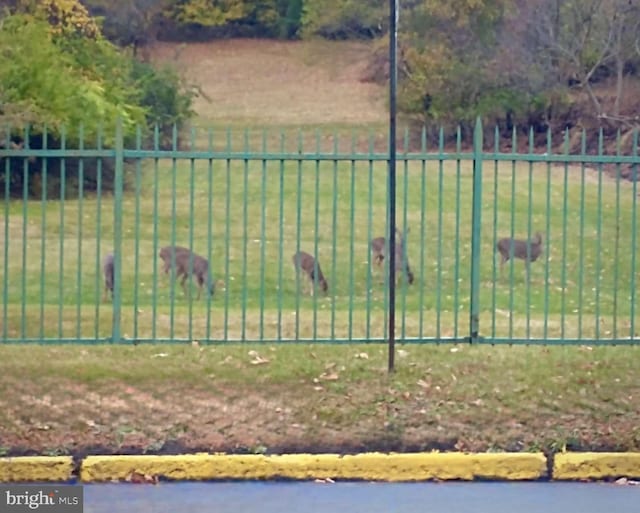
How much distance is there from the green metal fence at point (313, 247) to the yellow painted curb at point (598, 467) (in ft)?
5.70

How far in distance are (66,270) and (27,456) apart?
37.1 ft

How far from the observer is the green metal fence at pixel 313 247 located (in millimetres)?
9766

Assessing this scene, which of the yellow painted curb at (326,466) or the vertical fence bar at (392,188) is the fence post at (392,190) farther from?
the yellow painted curb at (326,466)

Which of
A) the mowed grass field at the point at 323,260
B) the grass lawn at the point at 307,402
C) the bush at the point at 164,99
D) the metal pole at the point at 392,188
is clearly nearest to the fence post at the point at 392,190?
the metal pole at the point at 392,188

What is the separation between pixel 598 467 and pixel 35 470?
366 centimetres

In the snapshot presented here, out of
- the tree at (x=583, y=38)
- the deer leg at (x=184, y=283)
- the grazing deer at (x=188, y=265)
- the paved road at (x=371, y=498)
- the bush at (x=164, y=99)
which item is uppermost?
the tree at (x=583, y=38)

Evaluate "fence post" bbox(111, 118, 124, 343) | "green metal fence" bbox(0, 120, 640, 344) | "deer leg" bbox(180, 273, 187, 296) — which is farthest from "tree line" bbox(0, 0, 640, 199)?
"fence post" bbox(111, 118, 124, 343)

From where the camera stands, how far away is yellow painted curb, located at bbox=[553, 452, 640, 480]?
8195 millimetres

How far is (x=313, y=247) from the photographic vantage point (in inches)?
842

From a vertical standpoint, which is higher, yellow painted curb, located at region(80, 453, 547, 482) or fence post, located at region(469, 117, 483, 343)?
fence post, located at region(469, 117, 483, 343)

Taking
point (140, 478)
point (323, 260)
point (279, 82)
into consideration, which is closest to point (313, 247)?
point (323, 260)

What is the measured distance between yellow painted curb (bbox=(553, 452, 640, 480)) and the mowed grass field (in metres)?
1.95

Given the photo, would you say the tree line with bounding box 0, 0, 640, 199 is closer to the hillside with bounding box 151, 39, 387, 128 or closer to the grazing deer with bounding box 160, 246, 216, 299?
the hillside with bounding box 151, 39, 387, 128

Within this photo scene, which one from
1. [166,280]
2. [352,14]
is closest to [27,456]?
[166,280]
